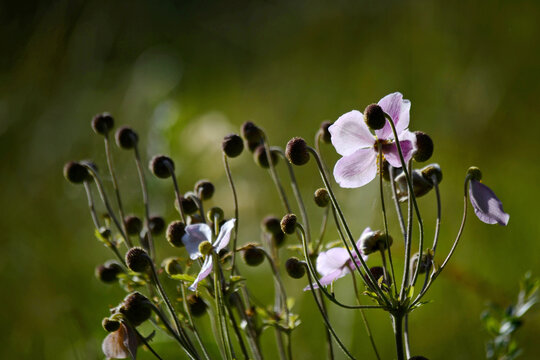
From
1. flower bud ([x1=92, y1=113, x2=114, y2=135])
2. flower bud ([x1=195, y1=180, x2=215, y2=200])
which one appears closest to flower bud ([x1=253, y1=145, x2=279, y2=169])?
flower bud ([x1=195, y1=180, x2=215, y2=200])

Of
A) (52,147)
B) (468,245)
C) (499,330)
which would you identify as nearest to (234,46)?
(52,147)

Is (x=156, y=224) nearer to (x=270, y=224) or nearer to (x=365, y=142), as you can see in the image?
(x=270, y=224)

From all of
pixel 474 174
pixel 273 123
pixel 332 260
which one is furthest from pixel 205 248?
pixel 273 123

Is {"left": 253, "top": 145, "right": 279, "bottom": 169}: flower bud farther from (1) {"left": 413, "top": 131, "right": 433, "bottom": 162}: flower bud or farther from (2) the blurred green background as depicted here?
(2) the blurred green background

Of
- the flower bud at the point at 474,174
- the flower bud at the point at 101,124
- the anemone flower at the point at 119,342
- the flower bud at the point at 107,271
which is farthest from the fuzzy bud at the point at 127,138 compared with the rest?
the flower bud at the point at 474,174

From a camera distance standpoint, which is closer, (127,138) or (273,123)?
(127,138)

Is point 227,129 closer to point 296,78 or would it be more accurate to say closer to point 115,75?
point 296,78
